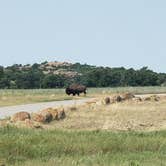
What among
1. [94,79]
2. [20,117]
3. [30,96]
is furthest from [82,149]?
[94,79]

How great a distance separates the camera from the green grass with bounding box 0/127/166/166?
13810 mm

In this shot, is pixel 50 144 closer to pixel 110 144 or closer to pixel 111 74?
pixel 110 144

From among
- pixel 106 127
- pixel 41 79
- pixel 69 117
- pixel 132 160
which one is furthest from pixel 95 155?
pixel 41 79

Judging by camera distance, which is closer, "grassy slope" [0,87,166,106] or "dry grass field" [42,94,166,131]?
"dry grass field" [42,94,166,131]

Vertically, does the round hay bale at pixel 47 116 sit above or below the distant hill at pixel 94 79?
below

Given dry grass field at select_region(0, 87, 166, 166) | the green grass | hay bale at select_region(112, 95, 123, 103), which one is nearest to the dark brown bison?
hay bale at select_region(112, 95, 123, 103)

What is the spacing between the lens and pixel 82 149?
52.8ft

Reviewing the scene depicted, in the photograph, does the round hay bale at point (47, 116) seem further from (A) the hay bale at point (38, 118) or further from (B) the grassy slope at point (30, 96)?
(B) the grassy slope at point (30, 96)

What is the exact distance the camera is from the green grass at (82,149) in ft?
45.3

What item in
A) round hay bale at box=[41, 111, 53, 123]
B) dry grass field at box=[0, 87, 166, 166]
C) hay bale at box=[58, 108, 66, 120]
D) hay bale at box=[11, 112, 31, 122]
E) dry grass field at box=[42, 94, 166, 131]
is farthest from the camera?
hay bale at box=[58, 108, 66, 120]

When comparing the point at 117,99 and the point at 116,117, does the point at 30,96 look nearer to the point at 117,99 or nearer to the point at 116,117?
the point at 117,99

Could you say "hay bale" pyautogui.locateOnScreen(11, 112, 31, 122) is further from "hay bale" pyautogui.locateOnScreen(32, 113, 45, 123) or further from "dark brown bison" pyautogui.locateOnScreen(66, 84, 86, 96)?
"dark brown bison" pyautogui.locateOnScreen(66, 84, 86, 96)

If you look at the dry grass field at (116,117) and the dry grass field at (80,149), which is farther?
the dry grass field at (116,117)

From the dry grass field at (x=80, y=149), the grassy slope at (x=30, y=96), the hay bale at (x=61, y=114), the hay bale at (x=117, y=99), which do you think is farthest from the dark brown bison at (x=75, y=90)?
the dry grass field at (x=80, y=149)
